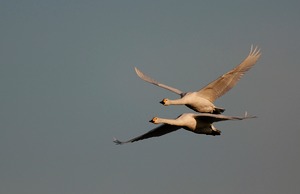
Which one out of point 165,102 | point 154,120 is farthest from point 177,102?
point 154,120

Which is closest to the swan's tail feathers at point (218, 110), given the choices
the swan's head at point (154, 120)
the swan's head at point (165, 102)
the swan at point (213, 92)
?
the swan at point (213, 92)

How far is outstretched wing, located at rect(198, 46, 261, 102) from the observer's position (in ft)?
162

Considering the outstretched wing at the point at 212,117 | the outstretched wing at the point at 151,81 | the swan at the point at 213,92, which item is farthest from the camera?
the outstretched wing at the point at 151,81

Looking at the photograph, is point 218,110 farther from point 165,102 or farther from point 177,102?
point 165,102

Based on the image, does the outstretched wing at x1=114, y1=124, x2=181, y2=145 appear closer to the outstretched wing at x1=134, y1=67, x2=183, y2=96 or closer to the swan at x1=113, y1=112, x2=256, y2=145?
the swan at x1=113, y1=112, x2=256, y2=145

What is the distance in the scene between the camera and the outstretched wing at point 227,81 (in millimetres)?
49438

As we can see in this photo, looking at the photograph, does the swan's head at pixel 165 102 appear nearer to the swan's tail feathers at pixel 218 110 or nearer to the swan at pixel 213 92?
the swan at pixel 213 92

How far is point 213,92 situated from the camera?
163 ft

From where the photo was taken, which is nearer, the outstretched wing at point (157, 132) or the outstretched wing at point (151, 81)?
the outstretched wing at point (157, 132)

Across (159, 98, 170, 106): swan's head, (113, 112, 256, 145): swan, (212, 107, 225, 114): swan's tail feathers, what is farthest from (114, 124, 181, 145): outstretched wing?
(212, 107, 225, 114): swan's tail feathers

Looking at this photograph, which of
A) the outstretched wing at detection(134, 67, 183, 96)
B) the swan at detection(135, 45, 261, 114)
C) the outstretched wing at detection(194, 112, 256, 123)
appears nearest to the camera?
the outstretched wing at detection(194, 112, 256, 123)

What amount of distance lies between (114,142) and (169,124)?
202 inches

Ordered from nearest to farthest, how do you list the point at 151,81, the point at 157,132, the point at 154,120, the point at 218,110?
the point at 154,120, the point at 218,110, the point at 157,132, the point at 151,81

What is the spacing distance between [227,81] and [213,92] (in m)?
1.11
